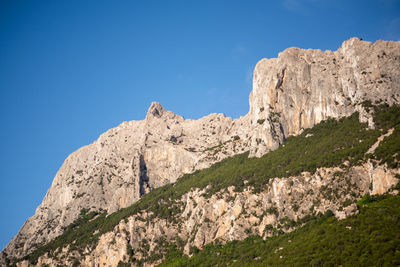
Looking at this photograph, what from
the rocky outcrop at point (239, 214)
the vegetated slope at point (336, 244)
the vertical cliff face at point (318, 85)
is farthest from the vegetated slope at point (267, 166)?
the vegetated slope at point (336, 244)

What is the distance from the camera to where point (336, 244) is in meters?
102

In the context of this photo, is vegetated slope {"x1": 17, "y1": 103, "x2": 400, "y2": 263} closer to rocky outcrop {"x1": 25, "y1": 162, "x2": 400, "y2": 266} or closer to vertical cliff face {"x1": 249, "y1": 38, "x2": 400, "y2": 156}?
rocky outcrop {"x1": 25, "y1": 162, "x2": 400, "y2": 266}

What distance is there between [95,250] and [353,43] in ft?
438

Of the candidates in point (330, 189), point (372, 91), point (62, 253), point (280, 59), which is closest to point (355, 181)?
point (330, 189)

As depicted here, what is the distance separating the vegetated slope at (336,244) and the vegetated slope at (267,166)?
62.3ft

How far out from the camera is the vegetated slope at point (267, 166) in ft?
436

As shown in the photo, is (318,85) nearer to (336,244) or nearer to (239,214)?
(239,214)

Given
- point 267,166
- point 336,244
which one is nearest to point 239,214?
point 267,166

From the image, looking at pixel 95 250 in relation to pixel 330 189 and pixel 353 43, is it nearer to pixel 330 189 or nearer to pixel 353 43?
pixel 330 189

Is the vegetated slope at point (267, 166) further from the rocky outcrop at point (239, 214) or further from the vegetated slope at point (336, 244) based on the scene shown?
the vegetated slope at point (336, 244)

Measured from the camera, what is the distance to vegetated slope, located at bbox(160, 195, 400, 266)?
94.2 m

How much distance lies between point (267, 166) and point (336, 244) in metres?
54.7

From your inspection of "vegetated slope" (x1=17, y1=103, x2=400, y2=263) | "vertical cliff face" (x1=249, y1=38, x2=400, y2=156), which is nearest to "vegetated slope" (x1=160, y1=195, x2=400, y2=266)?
"vegetated slope" (x1=17, y1=103, x2=400, y2=263)

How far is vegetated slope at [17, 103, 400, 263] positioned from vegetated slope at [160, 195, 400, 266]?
18991mm
